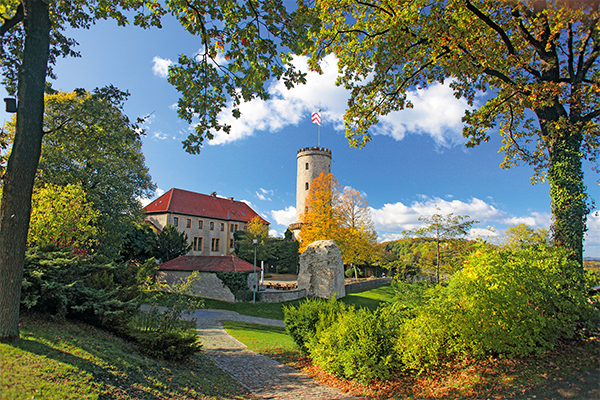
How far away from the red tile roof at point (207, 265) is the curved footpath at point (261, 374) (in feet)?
33.8

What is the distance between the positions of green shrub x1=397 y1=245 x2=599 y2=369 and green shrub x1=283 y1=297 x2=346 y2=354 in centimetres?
287

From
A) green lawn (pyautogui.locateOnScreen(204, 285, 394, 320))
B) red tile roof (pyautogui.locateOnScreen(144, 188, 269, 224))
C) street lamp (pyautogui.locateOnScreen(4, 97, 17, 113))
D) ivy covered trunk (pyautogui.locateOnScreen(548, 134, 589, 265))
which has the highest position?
red tile roof (pyautogui.locateOnScreen(144, 188, 269, 224))

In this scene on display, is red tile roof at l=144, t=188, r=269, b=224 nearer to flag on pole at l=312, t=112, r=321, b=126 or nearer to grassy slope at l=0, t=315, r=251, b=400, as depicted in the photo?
flag on pole at l=312, t=112, r=321, b=126

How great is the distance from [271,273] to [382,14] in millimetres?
39342

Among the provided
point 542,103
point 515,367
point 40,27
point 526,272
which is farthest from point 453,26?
point 40,27

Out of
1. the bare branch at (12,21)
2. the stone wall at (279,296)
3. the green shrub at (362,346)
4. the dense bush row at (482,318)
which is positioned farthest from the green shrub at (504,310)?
the stone wall at (279,296)

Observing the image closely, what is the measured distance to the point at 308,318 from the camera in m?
9.19

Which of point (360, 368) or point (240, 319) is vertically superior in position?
point (360, 368)

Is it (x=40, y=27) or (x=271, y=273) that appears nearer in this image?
(x=40, y=27)

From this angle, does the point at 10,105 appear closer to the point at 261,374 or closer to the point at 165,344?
the point at 165,344

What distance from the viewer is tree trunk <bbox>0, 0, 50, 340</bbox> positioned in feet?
17.1

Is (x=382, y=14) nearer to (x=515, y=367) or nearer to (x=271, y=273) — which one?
(x=515, y=367)

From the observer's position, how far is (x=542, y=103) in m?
7.14

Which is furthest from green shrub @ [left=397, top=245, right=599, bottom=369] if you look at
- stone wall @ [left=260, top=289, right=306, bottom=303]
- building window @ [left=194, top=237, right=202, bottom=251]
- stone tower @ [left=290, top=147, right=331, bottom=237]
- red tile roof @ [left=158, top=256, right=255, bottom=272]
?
building window @ [left=194, top=237, right=202, bottom=251]
